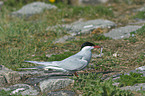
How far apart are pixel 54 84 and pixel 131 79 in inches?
45.2

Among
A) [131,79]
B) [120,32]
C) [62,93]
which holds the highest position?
[120,32]

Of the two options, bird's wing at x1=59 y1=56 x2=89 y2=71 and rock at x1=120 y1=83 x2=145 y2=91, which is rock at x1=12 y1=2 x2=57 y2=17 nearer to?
bird's wing at x1=59 y1=56 x2=89 y2=71

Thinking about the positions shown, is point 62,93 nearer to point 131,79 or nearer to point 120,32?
point 131,79

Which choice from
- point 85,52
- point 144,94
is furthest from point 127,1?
point 144,94

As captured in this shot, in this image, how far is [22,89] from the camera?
342cm

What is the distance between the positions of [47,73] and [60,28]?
2327mm

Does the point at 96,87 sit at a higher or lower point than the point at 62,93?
higher

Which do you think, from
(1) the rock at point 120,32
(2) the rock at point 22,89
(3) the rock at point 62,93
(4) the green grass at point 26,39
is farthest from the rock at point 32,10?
(3) the rock at point 62,93

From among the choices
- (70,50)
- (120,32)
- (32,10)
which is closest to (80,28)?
(120,32)

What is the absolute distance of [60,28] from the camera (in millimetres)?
6164

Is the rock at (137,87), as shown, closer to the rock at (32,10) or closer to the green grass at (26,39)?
the green grass at (26,39)

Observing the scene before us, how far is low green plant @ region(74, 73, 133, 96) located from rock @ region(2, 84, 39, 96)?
0.66 m

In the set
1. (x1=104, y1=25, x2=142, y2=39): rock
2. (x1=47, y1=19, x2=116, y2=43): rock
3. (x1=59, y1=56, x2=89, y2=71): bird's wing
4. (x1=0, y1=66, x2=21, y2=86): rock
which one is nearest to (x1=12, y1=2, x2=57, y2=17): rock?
(x1=47, y1=19, x2=116, y2=43): rock

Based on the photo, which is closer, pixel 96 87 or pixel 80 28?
pixel 96 87
